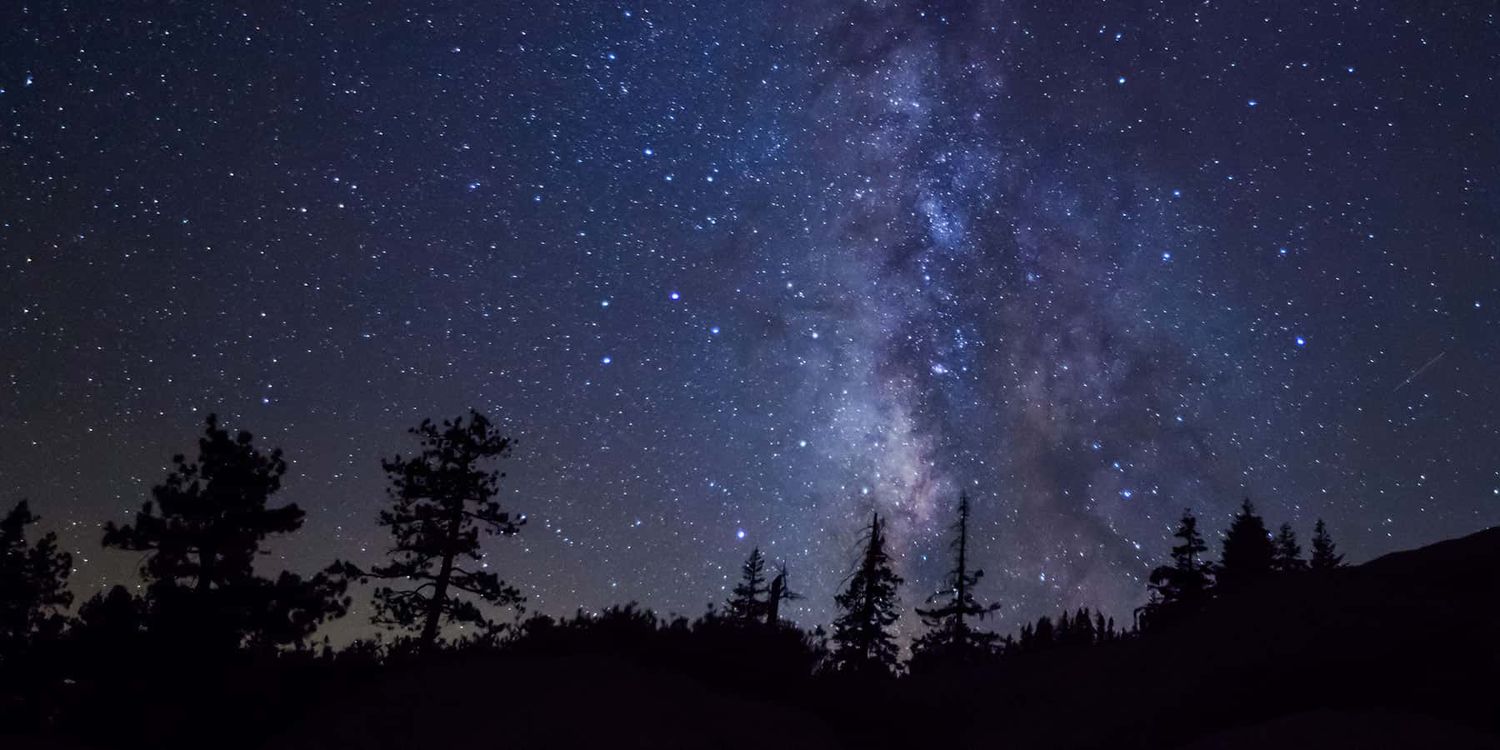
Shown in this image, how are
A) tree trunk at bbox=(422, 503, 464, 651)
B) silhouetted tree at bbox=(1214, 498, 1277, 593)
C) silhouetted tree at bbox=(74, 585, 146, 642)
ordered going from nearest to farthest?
silhouetted tree at bbox=(74, 585, 146, 642) → tree trunk at bbox=(422, 503, 464, 651) → silhouetted tree at bbox=(1214, 498, 1277, 593)

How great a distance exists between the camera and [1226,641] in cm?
1301

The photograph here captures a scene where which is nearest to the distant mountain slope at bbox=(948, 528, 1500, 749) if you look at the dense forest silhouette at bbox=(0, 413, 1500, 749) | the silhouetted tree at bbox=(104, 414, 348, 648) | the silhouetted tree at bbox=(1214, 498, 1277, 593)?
the dense forest silhouette at bbox=(0, 413, 1500, 749)

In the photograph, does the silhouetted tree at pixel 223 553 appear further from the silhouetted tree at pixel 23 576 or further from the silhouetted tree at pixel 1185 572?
the silhouetted tree at pixel 1185 572

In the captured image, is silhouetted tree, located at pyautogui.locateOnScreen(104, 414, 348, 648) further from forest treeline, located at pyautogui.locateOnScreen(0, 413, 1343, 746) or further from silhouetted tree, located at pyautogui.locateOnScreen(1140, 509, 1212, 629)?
silhouetted tree, located at pyautogui.locateOnScreen(1140, 509, 1212, 629)

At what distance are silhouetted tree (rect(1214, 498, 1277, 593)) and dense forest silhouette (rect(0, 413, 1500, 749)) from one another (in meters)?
27.3

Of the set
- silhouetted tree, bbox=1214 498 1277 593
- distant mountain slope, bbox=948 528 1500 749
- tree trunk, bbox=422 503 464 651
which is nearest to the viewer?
distant mountain slope, bbox=948 528 1500 749

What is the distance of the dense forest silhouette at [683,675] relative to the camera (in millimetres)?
11094

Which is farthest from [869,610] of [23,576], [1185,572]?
[23,576]

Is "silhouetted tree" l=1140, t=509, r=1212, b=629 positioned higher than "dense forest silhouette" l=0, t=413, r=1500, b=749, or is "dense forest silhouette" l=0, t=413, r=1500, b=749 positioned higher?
"silhouetted tree" l=1140, t=509, r=1212, b=629

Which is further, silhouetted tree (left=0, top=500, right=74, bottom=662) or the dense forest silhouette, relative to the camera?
silhouetted tree (left=0, top=500, right=74, bottom=662)

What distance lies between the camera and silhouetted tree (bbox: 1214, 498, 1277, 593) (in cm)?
3978

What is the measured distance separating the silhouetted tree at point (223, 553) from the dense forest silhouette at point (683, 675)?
0.05 metres

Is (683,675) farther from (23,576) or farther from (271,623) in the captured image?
(23,576)

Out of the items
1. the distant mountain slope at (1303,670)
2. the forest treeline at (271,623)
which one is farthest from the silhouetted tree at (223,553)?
the distant mountain slope at (1303,670)
